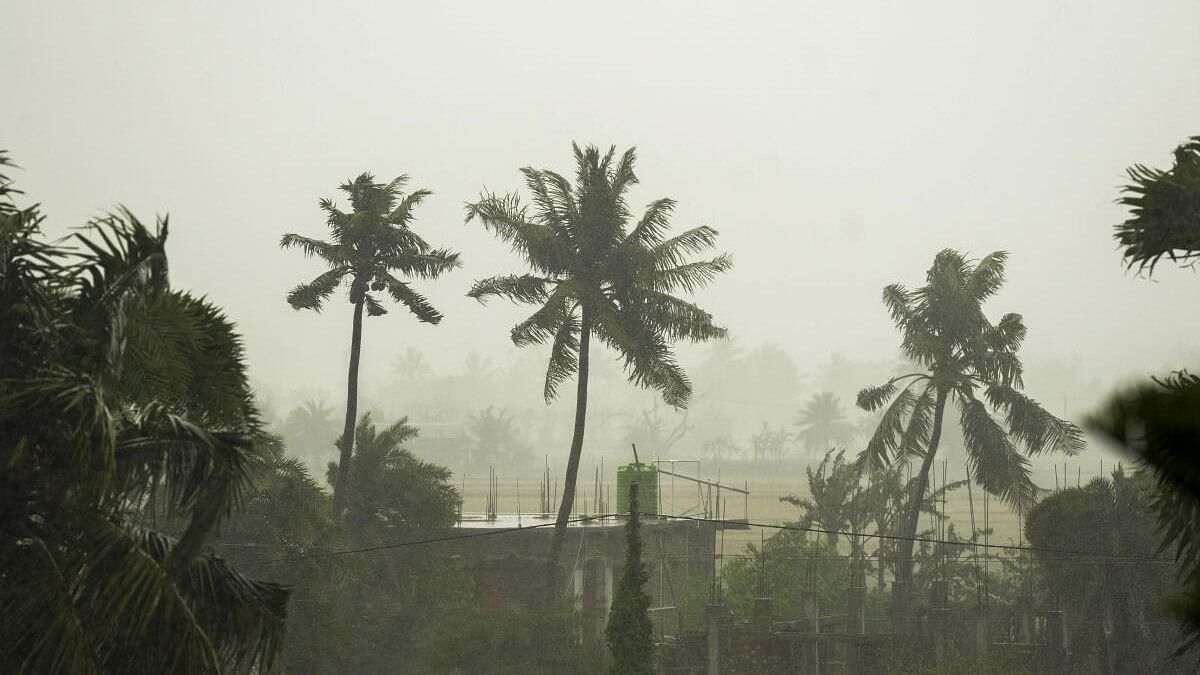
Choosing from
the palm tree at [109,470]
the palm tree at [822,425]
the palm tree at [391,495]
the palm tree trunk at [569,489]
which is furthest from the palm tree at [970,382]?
the palm tree at [822,425]

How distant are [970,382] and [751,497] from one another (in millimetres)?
79953

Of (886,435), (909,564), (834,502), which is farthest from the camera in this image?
(834,502)

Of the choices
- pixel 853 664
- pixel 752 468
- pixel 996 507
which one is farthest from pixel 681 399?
pixel 752 468

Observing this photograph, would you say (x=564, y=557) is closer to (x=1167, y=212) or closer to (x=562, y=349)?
(x=562, y=349)

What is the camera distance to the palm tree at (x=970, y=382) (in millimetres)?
41906

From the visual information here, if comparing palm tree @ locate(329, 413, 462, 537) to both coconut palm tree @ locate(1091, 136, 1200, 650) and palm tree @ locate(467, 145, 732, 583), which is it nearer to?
palm tree @ locate(467, 145, 732, 583)

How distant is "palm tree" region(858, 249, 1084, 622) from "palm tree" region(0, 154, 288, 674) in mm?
32364

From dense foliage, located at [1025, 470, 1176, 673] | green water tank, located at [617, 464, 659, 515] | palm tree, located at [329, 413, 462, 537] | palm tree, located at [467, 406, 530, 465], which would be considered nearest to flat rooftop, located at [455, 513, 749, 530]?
green water tank, located at [617, 464, 659, 515]

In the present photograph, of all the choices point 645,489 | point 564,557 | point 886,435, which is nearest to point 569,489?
point 564,557

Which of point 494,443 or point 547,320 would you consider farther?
point 494,443

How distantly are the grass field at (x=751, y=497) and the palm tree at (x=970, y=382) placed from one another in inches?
928

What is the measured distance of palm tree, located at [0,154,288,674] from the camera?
10789 millimetres

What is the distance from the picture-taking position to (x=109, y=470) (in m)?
10.2

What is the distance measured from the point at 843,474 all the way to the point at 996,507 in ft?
258
